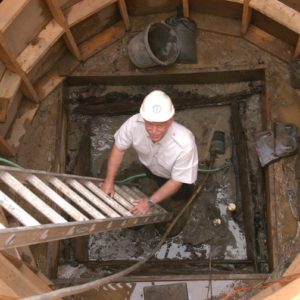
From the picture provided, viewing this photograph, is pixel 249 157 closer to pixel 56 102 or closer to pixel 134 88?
pixel 134 88

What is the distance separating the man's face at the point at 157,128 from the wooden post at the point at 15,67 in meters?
1.86

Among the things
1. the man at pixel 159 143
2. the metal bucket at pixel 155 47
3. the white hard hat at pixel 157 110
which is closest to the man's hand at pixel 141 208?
the man at pixel 159 143

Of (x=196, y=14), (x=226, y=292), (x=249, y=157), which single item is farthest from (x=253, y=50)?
(x=226, y=292)

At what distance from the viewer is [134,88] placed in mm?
6676

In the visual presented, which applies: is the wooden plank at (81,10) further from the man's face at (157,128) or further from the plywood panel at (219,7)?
the man's face at (157,128)

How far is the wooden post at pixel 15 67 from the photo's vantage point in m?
4.91

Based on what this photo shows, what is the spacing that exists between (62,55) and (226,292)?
3.56 metres

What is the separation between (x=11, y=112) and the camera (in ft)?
18.6

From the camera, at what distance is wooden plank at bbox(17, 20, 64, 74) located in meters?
5.38

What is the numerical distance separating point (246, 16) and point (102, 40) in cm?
189

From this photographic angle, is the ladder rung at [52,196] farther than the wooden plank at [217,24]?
No

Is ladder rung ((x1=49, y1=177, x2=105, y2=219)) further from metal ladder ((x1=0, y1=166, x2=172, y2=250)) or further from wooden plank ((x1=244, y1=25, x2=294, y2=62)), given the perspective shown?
wooden plank ((x1=244, y1=25, x2=294, y2=62))

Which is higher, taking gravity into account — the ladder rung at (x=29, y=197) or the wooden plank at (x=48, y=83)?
the wooden plank at (x=48, y=83)

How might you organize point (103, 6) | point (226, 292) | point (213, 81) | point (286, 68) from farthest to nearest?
point (213, 81), point (286, 68), point (103, 6), point (226, 292)
